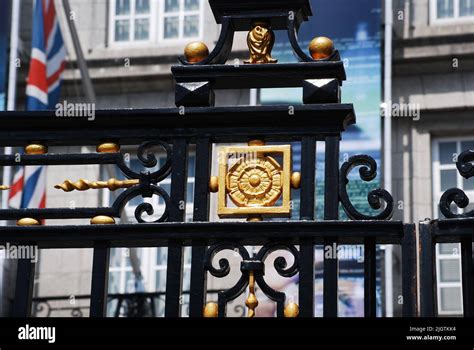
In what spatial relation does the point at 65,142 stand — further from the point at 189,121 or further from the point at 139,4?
Result: the point at 139,4

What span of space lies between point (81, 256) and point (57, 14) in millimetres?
3742

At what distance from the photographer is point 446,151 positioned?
2438 cm

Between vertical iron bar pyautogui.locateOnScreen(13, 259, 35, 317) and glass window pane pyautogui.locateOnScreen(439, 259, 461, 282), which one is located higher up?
glass window pane pyautogui.locateOnScreen(439, 259, 461, 282)

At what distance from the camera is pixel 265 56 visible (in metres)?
9.93

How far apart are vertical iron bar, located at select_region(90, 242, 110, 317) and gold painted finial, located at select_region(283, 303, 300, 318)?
1110 millimetres

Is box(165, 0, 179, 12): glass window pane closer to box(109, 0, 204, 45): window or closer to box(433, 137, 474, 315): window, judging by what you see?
box(109, 0, 204, 45): window

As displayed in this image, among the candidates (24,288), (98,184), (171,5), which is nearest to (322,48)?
(98,184)

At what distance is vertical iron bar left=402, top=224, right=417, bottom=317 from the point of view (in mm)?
9398

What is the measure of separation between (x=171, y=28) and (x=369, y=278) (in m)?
16.8

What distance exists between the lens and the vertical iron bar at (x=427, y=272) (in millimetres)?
9391

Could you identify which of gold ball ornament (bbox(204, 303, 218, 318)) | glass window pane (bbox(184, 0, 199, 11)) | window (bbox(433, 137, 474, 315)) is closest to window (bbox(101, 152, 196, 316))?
glass window pane (bbox(184, 0, 199, 11))

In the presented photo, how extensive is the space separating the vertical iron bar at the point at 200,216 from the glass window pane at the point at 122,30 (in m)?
16.4

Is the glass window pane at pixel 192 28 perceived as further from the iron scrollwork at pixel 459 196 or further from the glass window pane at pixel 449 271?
the iron scrollwork at pixel 459 196

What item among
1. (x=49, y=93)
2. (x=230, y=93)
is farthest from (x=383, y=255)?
(x=49, y=93)
